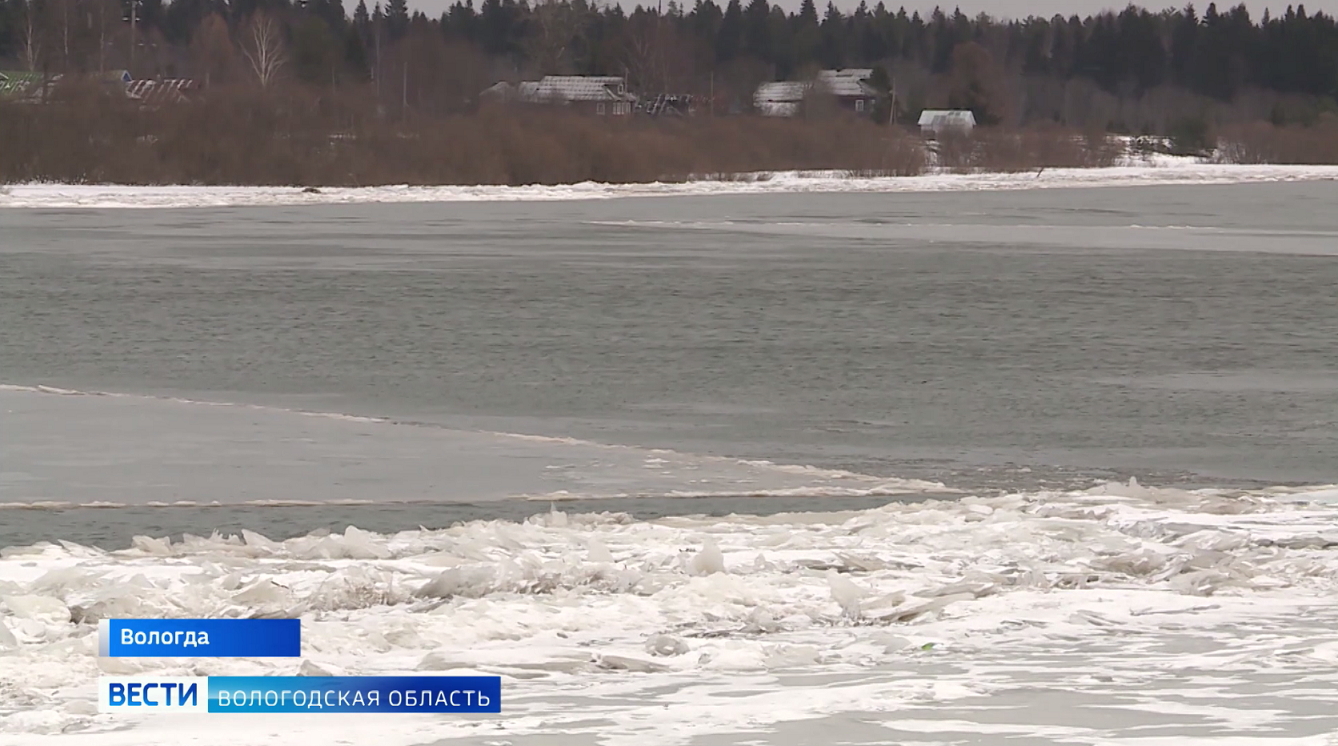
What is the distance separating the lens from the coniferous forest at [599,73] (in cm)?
6100

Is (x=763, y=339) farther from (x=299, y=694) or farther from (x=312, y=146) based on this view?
(x=312, y=146)

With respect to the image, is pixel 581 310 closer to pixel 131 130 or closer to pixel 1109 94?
pixel 131 130

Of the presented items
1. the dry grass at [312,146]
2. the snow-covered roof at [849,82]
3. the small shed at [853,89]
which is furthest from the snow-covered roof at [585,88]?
the dry grass at [312,146]

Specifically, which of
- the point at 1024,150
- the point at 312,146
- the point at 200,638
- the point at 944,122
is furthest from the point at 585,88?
the point at 200,638

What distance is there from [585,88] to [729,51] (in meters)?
35.1

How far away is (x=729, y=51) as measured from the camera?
164500 millimetres

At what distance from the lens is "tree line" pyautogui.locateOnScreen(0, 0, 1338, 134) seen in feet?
383

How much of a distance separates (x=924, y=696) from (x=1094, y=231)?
30.0 meters

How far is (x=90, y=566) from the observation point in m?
7.21

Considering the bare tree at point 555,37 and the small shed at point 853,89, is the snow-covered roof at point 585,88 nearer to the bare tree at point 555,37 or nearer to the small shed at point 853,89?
the bare tree at point 555,37

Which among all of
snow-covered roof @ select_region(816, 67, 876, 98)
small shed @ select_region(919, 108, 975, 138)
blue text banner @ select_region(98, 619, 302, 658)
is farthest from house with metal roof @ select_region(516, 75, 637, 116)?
blue text banner @ select_region(98, 619, 302, 658)

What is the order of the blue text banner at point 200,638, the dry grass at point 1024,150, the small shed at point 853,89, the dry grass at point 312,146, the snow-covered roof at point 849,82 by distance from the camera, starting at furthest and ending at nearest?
1. the snow-covered roof at point 849,82
2. the small shed at point 853,89
3. the dry grass at point 1024,150
4. the dry grass at point 312,146
5. the blue text banner at point 200,638

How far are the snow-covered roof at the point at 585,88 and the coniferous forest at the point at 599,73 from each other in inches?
64.3

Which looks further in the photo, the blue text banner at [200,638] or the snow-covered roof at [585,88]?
the snow-covered roof at [585,88]
